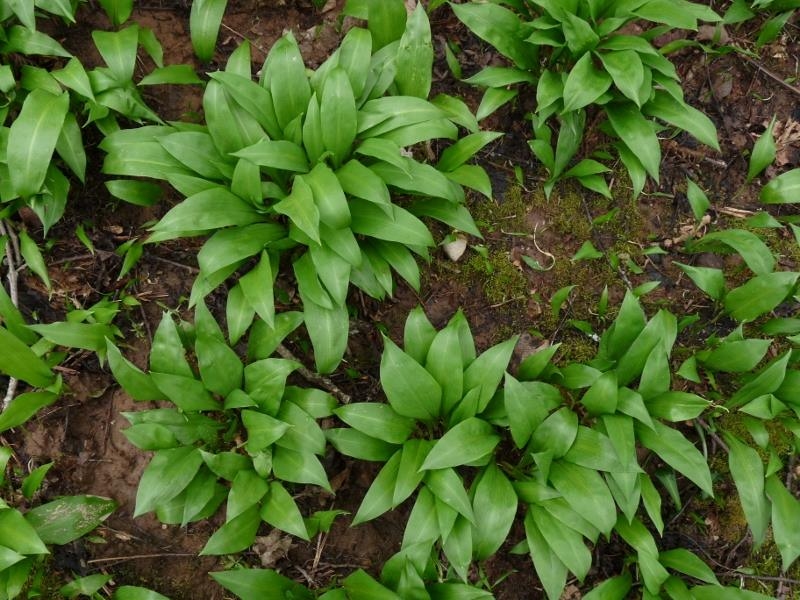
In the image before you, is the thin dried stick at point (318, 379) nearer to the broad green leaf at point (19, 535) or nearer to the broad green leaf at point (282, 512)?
the broad green leaf at point (282, 512)

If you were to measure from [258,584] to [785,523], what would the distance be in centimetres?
217

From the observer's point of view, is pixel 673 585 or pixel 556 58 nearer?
pixel 673 585

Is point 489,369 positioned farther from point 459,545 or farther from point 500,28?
point 500,28

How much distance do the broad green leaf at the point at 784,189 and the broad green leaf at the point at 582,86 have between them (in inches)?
38.3

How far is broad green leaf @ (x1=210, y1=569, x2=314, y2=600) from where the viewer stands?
233 centimetres

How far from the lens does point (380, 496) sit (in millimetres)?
2471

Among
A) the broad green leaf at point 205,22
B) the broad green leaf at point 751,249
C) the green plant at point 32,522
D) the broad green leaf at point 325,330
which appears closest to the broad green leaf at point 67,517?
the green plant at point 32,522

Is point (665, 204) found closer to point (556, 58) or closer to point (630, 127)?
point (630, 127)

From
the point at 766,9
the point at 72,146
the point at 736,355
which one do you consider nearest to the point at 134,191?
the point at 72,146

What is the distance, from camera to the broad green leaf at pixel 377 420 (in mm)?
2475

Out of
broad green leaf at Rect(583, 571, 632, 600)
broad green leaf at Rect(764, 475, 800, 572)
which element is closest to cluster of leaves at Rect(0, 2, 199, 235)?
broad green leaf at Rect(583, 571, 632, 600)

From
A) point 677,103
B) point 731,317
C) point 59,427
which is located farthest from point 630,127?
point 59,427

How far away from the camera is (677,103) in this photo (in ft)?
9.47

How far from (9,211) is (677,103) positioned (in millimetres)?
2962
